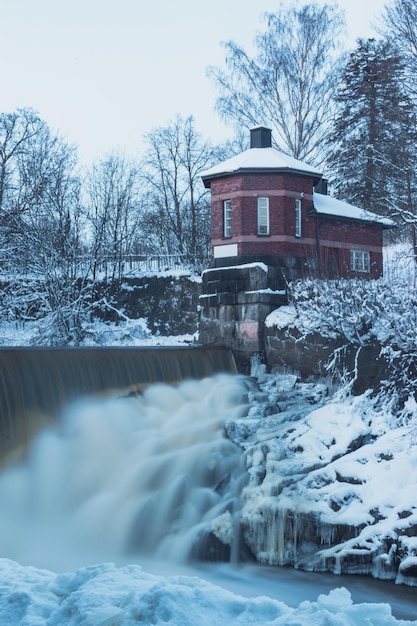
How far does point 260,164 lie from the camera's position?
19.9 meters

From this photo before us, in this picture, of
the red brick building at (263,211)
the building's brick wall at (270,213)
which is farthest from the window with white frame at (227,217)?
the building's brick wall at (270,213)

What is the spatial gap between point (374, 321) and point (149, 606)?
919 cm

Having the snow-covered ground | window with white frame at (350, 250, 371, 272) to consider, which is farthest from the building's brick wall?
the snow-covered ground

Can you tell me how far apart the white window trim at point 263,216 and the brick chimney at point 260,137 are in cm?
263

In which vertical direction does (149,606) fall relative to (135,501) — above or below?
above

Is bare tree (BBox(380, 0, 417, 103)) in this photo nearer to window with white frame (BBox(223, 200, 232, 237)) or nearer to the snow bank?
window with white frame (BBox(223, 200, 232, 237))

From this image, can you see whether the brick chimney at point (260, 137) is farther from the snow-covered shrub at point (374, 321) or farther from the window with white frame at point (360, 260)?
the snow-covered shrub at point (374, 321)

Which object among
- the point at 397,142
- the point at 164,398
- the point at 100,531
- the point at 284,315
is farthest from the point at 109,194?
the point at 100,531

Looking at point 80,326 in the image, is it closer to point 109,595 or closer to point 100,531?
point 100,531

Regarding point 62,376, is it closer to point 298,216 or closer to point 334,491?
point 334,491

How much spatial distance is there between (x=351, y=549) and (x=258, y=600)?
4.31 metres

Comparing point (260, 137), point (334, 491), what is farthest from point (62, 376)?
point (260, 137)

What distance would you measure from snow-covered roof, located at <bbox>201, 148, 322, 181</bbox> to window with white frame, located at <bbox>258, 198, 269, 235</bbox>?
0.99 meters

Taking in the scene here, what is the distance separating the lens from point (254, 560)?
9.85m
